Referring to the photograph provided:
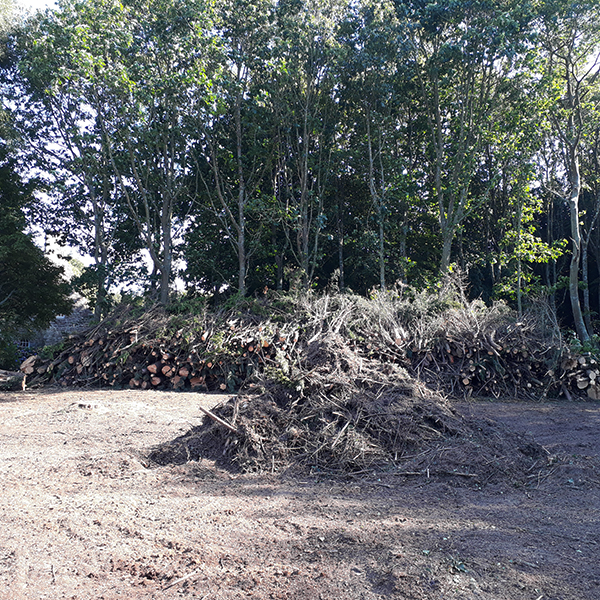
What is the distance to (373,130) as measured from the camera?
47.7 ft

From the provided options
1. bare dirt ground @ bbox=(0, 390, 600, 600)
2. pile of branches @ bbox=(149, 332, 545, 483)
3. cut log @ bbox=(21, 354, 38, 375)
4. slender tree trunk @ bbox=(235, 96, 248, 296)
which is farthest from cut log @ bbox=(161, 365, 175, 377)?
pile of branches @ bbox=(149, 332, 545, 483)

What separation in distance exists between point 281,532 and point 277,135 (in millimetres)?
12731

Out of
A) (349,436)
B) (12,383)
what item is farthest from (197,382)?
(349,436)

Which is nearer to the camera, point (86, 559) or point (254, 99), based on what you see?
point (86, 559)

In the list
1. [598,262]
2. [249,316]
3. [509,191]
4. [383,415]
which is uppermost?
[509,191]

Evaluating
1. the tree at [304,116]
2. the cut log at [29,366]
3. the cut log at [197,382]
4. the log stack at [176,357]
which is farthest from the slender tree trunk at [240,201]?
the cut log at [29,366]

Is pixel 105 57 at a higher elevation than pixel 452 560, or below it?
higher

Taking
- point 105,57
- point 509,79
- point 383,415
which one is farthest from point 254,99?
point 383,415

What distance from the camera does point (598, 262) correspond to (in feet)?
59.4

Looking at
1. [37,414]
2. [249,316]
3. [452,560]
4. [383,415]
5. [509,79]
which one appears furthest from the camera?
[509,79]

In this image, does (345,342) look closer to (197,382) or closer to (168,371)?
(197,382)

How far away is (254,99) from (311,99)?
2109mm

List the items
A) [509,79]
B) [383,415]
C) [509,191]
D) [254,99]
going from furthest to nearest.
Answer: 1. [509,191]
2. [509,79]
3. [254,99]
4. [383,415]

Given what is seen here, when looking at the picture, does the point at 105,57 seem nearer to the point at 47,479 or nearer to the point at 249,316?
A: the point at 249,316
